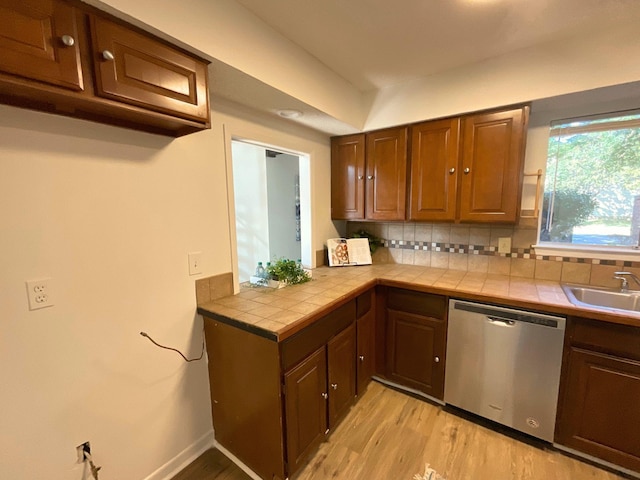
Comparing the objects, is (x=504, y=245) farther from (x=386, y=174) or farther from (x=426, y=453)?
(x=426, y=453)

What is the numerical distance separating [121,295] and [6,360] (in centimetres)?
40

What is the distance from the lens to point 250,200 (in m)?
3.31

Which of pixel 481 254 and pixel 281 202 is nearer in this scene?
pixel 481 254

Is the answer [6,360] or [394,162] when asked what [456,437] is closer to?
[394,162]

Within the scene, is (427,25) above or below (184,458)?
above

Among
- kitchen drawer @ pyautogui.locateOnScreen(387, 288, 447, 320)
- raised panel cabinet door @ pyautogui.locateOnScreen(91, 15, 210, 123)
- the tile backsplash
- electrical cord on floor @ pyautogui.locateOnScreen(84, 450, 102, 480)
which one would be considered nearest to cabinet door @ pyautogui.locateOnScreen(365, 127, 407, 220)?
the tile backsplash

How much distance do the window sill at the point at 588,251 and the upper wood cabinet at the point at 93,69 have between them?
2.38m

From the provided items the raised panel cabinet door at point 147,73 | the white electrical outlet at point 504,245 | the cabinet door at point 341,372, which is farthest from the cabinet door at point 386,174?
the raised panel cabinet door at point 147,73

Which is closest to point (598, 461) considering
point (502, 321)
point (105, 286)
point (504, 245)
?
point (502, 321)

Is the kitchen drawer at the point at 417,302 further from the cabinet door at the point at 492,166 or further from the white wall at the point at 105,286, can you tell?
the white wall at the point at 105,286

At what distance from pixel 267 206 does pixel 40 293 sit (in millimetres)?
2486

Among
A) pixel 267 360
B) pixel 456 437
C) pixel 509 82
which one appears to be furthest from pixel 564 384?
pixel 509 82

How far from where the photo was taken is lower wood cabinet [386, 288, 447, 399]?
6.39ft

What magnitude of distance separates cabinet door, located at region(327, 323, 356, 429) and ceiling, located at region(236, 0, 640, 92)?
69.3 inches
